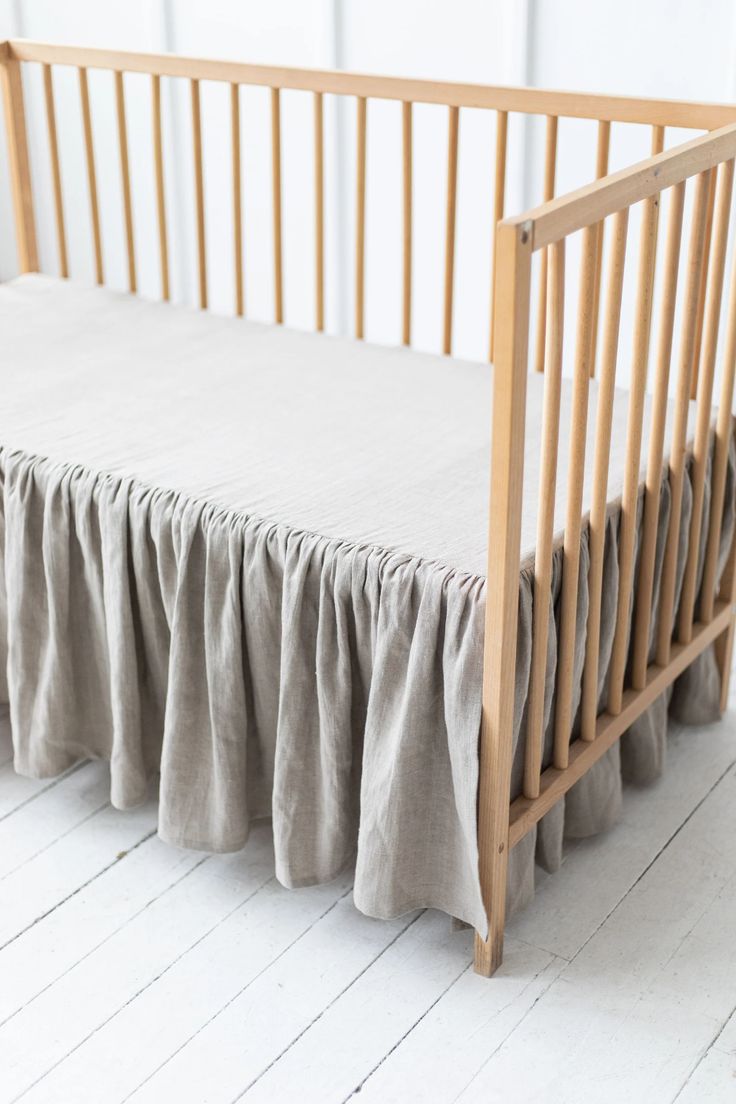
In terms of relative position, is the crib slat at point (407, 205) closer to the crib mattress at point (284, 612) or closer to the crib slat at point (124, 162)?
the crib mattress at point (284, 612)

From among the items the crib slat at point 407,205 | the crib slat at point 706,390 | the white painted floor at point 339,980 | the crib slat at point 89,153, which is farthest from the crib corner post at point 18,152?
the crib slat at point 706,390

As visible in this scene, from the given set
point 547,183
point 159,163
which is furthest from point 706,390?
point 159,163

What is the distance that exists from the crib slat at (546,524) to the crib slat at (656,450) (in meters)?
0.16

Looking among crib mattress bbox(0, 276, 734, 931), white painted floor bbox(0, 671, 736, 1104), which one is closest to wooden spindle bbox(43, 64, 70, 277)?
crib mattress bbox(0, 276, 734, 931)

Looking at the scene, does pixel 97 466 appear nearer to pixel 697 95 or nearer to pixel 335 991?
pixel 335 991

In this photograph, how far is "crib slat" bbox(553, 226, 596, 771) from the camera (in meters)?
1.23

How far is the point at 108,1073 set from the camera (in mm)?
1299

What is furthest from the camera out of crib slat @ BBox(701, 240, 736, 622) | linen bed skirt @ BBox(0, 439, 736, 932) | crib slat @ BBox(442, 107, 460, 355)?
crib slat @ BBox(442, 107, 460, 355)

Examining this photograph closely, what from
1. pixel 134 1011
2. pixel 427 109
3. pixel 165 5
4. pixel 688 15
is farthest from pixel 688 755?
pixel 165 5

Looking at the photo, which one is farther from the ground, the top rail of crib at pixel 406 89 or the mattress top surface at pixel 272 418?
the top rail of crib at pixel 406 89

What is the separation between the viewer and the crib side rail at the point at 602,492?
119 cm

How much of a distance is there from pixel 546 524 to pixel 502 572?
0.26 feet

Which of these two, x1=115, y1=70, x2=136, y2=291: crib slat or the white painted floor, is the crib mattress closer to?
the white painted floor

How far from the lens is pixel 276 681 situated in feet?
4.90
